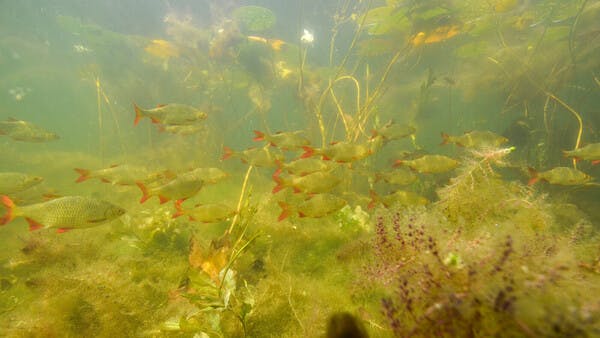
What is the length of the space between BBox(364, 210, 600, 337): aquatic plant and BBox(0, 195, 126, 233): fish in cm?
384

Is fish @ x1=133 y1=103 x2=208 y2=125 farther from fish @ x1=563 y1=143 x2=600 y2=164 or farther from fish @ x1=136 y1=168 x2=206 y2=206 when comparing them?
fish @ x1=563 y1=143 x2=600 y2=164

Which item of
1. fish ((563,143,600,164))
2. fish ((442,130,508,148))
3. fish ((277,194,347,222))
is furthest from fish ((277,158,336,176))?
fish ((563,143,600,164))

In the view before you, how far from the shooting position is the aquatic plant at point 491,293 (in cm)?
141

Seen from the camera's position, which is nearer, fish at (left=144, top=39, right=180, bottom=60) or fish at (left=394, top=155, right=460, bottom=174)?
fish at (left=394, top=155, right=460, bottom=174)

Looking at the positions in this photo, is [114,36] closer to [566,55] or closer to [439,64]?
[439,64]

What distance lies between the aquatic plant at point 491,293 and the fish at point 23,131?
10.0m

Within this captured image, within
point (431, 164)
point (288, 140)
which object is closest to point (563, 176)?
point (431, 164)

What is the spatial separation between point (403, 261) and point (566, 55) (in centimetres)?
2475

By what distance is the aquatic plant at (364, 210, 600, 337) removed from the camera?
141 cm

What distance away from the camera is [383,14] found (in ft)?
48.8

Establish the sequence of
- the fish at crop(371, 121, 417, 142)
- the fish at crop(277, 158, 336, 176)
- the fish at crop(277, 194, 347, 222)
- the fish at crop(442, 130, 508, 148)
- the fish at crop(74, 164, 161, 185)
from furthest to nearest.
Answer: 1. the fish at crop(442, 130, 508, 148)
2. the fish at crop(371, 121, 417, 142)
3. the fish at crop(277, 158, 336, 176)
4. the fish at crop(74, 164, 161, 185)
5. the fish at crop(277, 194, 347, 222)

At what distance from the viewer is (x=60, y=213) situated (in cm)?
357

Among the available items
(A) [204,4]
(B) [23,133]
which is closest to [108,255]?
(B) [23,133]

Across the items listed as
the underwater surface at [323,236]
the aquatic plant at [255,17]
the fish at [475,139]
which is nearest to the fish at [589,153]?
the underwater surface at [323,236]
